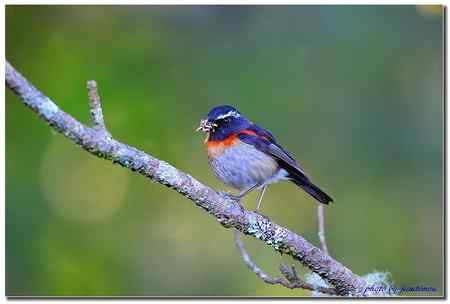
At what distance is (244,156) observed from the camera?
5.14m

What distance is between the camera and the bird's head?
5137 mm

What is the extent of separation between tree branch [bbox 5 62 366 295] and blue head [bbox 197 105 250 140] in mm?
1307

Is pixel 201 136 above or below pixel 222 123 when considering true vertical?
above

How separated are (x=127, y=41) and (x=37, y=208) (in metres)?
2.40

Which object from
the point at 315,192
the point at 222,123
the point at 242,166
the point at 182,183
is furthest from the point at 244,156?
the point at 182,183

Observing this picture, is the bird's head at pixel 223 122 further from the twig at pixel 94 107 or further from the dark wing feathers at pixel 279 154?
the twig at pixel 94 107

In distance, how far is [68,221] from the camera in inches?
281

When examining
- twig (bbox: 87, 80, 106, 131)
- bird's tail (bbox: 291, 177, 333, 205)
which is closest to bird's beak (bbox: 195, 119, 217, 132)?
bird's tail (bbox: 291, 177, 333, 205)

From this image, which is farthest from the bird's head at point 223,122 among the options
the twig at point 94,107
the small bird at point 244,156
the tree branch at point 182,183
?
the twig at point 94,107

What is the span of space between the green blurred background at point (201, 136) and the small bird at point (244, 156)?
5.39 feet

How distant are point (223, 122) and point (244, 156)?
0.34 m

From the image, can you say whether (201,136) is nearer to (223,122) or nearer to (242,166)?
(223,122)
